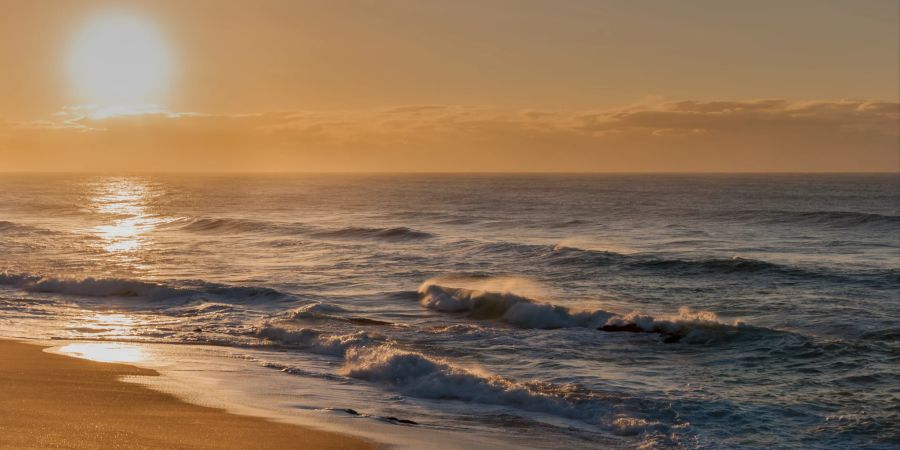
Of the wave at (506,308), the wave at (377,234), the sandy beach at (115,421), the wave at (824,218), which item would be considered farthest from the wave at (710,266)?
the wave at (824,218)

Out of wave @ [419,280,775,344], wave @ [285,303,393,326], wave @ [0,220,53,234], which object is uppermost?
wave @ [0,220,53,234]

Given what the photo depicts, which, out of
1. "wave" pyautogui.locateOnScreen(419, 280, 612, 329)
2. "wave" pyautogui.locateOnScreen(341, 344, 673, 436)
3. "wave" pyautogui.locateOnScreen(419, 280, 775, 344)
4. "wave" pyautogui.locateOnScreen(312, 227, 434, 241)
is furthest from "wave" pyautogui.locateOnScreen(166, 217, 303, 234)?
"wave" pyautogui.locateOnScreen(341, 344, 673, 436)

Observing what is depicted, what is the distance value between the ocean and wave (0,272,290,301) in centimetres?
7

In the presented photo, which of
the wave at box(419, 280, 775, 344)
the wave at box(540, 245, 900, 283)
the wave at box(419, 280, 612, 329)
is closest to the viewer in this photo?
the wave at box(419, 280, 775, 344)

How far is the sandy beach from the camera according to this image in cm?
1043

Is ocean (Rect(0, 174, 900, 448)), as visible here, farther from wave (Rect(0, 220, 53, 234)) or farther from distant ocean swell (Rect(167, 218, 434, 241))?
wave (Rect(0, 220, 53, 234))

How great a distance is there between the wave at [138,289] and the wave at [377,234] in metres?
19.0

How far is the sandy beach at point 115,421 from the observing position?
1043cm

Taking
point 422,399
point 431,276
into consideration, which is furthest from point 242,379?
point 431,276

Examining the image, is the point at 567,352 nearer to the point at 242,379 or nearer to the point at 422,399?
the point at 422,399

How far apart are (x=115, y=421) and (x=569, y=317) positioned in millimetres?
13095

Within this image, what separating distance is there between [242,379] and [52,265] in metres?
22.3

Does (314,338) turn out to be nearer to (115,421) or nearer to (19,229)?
(115,421)

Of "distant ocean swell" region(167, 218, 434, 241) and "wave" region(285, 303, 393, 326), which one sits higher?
"distant ocean swell" region(167, 218, 434, 241)
